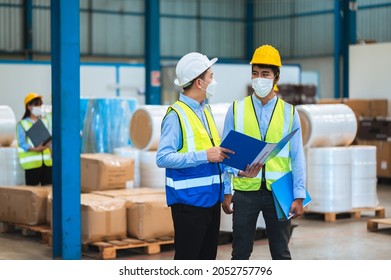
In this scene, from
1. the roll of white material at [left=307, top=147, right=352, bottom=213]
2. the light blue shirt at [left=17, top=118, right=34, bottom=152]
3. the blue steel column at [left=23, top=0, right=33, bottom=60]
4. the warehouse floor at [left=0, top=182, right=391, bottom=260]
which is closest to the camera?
the warehouse floor at [left=0, top=182, right=391, bottom=260]

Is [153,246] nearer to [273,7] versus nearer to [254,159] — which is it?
[254,159]

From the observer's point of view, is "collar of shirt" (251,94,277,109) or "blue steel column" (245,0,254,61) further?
"blue steel column" (245,0,254,61)

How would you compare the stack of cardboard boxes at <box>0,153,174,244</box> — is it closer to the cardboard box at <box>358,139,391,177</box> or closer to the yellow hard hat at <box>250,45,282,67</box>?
the yellow hard hat at <box>250,45,282,67</box>

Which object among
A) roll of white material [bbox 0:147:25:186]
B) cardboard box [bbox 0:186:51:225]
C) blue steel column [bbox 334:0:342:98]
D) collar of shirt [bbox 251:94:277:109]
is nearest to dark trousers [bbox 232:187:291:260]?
collar of shirt [bbox 251:94:277:109]

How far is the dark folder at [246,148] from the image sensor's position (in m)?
4.16

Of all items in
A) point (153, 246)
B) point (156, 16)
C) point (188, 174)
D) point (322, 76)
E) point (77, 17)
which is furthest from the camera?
point (322, 76)

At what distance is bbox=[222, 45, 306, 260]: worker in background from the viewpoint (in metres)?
4.67

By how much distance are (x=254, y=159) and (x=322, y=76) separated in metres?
24.4

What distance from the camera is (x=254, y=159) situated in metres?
4.35

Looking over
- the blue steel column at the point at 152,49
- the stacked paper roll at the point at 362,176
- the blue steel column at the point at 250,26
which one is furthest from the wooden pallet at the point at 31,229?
the blue steel column at the point at 250,26

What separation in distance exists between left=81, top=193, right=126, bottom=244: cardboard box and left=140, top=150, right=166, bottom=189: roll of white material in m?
1.24

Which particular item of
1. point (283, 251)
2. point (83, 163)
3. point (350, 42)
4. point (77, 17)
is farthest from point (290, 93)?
point (283, 251)

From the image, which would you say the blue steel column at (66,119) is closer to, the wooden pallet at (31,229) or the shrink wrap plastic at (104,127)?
the wooden pallet at (31,229)

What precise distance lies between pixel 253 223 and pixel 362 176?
6053 mm
